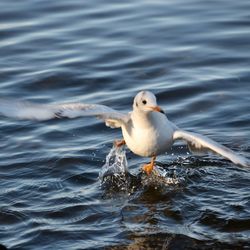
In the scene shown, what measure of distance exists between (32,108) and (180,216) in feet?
6.37

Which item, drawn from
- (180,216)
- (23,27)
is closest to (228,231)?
(180,216)

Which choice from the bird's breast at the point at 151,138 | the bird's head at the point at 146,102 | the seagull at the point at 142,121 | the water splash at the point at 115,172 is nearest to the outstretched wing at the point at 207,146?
the seagull at the point at 142,121

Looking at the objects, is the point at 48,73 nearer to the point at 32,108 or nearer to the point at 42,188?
the point at 42,188

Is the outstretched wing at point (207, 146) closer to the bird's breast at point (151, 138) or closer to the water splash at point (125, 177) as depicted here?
the bird's breast at point (151, 138)

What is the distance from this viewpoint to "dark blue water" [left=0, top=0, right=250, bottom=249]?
8070mm

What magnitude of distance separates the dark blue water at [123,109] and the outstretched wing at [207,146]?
26.1 inches

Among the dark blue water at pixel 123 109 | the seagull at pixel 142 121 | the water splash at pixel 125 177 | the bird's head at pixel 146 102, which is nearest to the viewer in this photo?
the seagull at pixel 142 121

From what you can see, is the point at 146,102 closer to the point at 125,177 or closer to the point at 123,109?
the point at 125,177

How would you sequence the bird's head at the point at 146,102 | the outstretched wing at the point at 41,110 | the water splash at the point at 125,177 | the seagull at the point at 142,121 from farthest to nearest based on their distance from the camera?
1. the water splash at the point at 125,177
2. the bird's head at the point at 146,102
3. the seagull at the point at 142,121
4. the outstretched wing at the point at 41,110

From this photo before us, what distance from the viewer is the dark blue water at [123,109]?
8070 mm

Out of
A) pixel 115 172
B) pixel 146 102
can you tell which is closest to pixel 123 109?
pixel 115 172

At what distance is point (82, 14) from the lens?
15914mm

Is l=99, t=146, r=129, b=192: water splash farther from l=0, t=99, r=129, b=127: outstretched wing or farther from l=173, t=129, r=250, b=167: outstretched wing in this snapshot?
l=0, t=99, r=129, b=127: outstretched wing

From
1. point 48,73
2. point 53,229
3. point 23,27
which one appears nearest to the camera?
point 53,229
